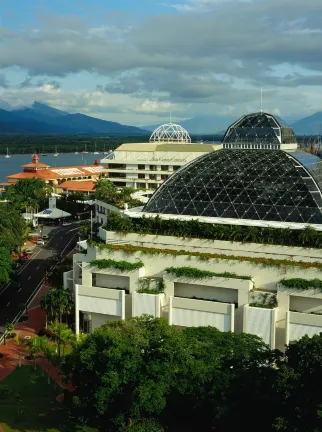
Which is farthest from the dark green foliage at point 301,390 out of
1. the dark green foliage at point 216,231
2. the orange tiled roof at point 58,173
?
the orange tiled roof at point 58,173

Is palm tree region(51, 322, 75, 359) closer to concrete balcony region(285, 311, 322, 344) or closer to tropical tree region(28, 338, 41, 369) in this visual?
tropical tree region(28, 338, 41, 369)

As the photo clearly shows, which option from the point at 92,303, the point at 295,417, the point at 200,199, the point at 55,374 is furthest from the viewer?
the point at 200,199

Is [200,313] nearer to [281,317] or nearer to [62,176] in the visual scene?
[281,317]

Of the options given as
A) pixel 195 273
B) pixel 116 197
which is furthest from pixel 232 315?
pixel 116 197

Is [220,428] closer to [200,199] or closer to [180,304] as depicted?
[180,304]

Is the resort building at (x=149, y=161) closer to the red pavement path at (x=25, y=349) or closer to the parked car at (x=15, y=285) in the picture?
the parked car at (x=15, y=285)

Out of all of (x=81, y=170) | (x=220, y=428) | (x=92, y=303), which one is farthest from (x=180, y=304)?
(x=81, y=170)

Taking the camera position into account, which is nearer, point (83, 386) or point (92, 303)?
point (83, 386)
